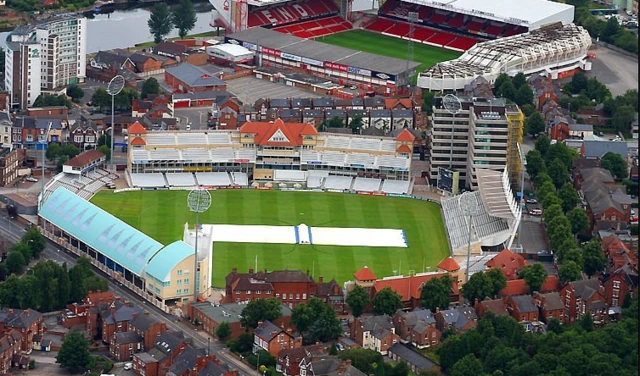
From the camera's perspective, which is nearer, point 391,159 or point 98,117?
point 391,159

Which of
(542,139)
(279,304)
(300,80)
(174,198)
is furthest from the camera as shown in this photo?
(300,80)

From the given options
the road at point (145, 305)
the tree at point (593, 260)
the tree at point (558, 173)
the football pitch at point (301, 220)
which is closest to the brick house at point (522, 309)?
the tree at point (593, 260)

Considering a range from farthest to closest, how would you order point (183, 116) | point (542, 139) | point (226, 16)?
1. point (226, 16)
2. point (183, 116)
3. point (542, 139)

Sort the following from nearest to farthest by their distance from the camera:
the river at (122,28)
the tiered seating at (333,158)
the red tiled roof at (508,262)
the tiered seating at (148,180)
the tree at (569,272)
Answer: the tree at (569,272) → the red tiled roof at (508,262) → the tiered seating at (148,180) → the tiered seating at (333,158) → the river at (122,28)

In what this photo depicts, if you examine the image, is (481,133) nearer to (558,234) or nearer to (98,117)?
(558,234)

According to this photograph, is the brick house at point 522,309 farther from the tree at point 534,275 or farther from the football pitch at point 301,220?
the football pitch at point 301,220

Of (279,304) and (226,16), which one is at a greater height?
(226,16)

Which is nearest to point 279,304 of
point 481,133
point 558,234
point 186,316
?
point 186,316
